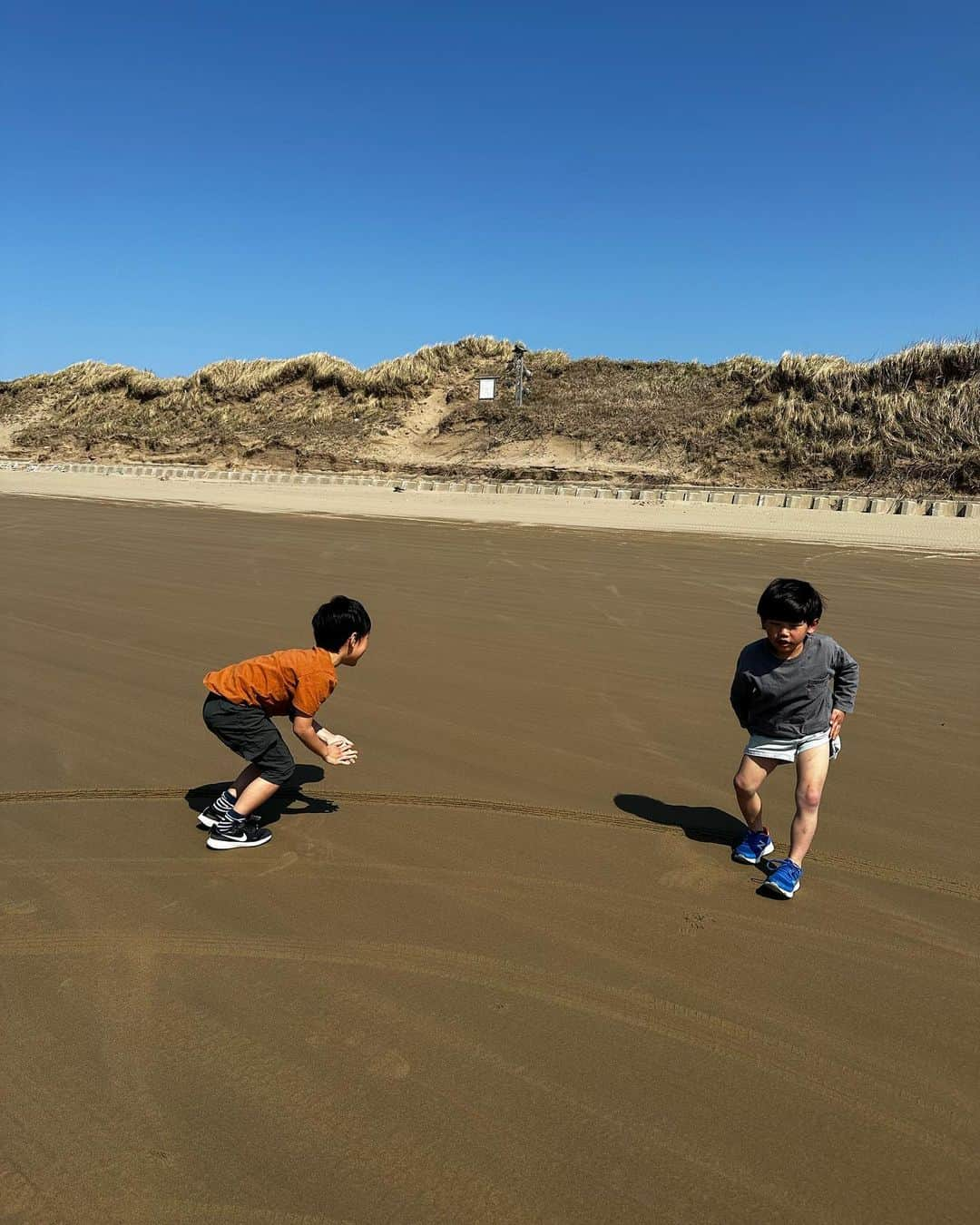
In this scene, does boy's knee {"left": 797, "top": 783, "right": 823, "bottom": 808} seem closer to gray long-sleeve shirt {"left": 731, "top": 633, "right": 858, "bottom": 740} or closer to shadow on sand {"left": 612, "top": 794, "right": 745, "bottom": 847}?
gray long-sleeve shirt {"left": 731, "top": 633, "right": 858, "bottom": 740}

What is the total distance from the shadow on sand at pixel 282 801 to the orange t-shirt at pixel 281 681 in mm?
483

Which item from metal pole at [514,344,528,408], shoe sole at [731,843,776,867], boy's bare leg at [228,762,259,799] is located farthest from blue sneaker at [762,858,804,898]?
metal pole at [514,344,528,408]

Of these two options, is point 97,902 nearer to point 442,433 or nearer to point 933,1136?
point 933,1136

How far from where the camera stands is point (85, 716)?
477 centimetres

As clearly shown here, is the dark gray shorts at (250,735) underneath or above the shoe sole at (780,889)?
above

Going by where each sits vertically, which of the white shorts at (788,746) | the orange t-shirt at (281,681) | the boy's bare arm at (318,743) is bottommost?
the boy's bare arm at (318,743)

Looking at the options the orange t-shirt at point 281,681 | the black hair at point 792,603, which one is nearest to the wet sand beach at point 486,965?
the orange t-shirt at point 281,681

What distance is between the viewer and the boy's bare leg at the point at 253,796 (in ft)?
10.9

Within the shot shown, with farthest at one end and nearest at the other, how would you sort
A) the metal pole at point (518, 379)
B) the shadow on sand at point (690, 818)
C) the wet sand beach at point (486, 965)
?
the metal pole at point (518, 379), the shadow on sand at point (690, 818), the wet sand beach at point (486, 965)

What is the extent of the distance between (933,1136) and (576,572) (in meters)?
7.60

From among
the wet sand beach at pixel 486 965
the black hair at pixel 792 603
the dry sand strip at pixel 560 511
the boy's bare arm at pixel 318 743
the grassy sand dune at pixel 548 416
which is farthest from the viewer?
the grassy sand dune at pixel 548 416

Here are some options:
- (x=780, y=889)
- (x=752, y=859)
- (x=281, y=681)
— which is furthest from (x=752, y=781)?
(x=281, y=681)

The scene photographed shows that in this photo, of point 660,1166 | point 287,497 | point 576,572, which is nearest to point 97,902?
point 660,1166

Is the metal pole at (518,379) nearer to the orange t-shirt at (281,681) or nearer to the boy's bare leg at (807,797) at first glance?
the orange t-shirt at (281,681)
